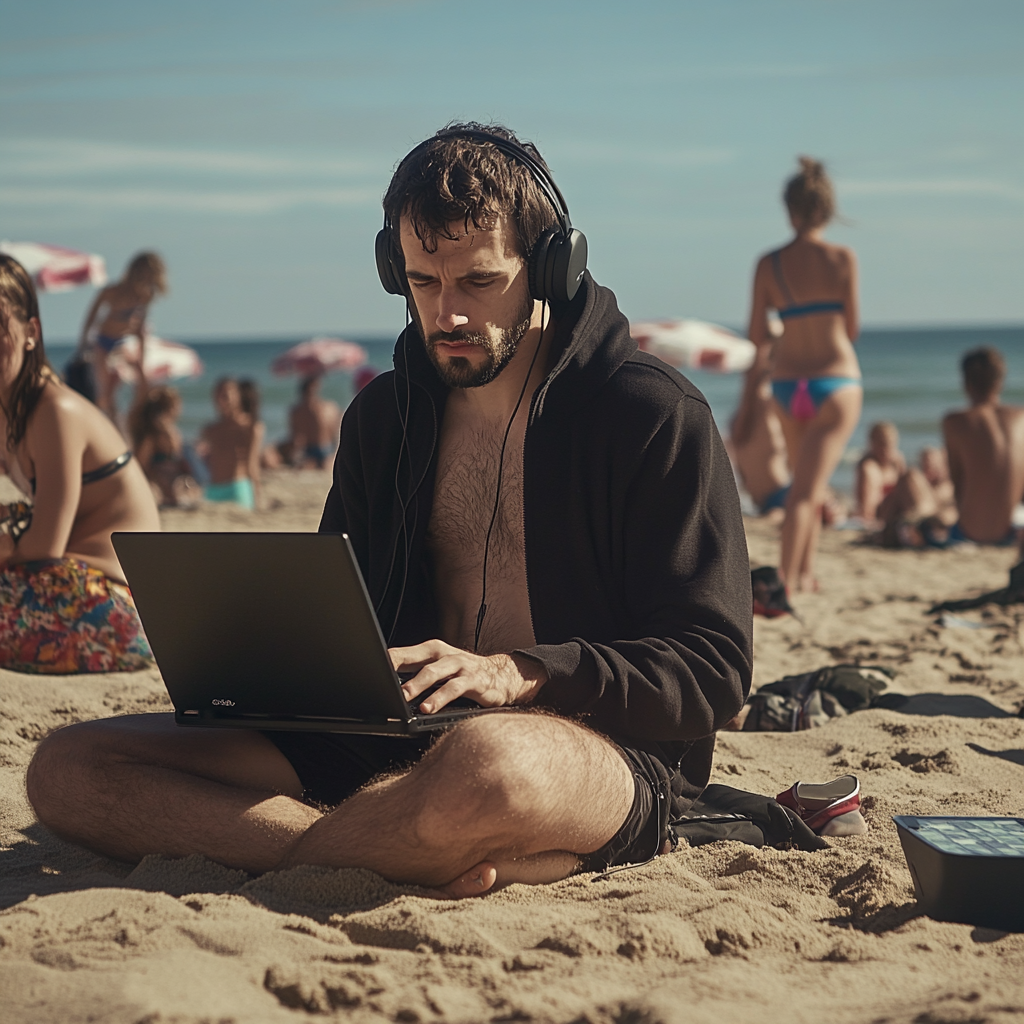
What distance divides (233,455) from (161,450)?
62 centimetres

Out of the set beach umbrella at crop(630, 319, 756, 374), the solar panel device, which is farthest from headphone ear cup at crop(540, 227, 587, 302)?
beach umbrella at crop(630, 319, 756, 374)

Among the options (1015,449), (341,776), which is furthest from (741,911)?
(1015,449)

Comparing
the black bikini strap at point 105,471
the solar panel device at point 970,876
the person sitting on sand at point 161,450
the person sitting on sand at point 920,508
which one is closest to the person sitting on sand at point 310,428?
the person sitting on sand at point 161,450

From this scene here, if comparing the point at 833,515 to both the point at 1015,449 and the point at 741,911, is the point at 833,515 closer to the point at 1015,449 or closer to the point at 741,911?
the point at 1015,449

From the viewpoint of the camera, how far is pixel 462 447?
3.09 meters

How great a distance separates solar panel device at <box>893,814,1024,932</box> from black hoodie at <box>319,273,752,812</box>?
0.49m

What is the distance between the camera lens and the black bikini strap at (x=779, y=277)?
702 centimetres

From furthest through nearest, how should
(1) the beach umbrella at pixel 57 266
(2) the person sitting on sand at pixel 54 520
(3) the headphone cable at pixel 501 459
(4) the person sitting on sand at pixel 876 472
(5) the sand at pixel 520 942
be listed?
(1) the beach umbrella at pixel 57 266
(4) the person sitting on sand at pixel 876 472
(2) the person sitting on sand at pixel 54 520
(3) the headphone cable at pixel 501 459
(5) the sand at pixel 520 942

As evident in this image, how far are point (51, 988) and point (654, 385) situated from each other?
5.45ft

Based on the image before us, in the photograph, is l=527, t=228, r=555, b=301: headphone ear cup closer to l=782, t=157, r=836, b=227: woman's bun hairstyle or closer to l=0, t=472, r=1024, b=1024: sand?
l=0, t=472, r=1024, b=1024: sand

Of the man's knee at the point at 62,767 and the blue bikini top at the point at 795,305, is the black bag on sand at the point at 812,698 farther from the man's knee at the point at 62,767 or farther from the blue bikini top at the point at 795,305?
the blue bikini top at the point at 795,305

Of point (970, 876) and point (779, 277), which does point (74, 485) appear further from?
point (779, 277)

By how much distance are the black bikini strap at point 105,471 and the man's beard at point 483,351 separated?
6.53 feet

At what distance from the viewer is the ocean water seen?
28.4 m
